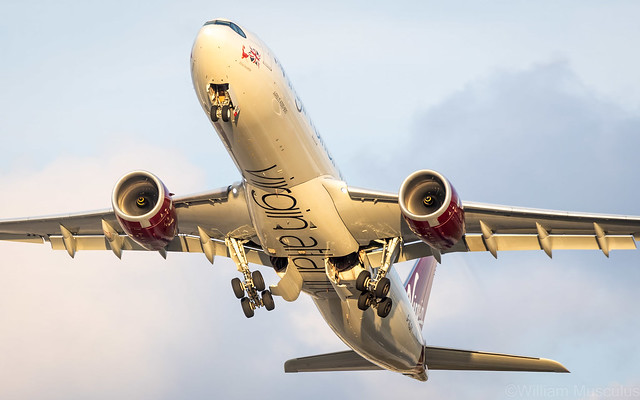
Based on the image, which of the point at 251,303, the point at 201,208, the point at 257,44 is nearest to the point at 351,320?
the point at 251,303

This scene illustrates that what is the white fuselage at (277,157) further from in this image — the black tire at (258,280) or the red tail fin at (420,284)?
the red tail fin at (420,284)

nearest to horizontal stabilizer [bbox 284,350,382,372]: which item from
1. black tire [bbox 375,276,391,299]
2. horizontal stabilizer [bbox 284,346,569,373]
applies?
horizontal stabilizer [bbox 284,346,569,373]

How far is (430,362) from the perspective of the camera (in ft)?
94.9

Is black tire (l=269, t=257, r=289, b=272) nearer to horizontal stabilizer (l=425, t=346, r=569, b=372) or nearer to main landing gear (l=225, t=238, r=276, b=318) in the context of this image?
main landing gear (l=225, t=238, r=276, b=318)

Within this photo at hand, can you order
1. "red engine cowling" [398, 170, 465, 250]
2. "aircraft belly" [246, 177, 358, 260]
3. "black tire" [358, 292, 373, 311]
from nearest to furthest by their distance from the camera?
"red engine cowling" [398, 170, 465, 250] → "aircraft belly" [246, 177, 358, 260] → "black tire" [358, 292, 373, 311]

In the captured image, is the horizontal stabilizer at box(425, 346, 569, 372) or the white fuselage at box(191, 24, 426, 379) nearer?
the white fuselage at box(191, 24, 426, 379)

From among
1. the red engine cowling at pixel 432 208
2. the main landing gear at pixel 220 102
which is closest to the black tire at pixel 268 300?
the red engine cowling at pixel 432 208

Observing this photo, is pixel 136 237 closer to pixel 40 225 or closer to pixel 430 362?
pixel 40 225

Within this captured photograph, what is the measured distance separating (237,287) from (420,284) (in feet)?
34.7

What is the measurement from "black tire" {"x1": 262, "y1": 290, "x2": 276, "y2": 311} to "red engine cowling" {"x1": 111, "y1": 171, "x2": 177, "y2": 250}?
9.07 feet

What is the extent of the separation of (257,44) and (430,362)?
545 inches

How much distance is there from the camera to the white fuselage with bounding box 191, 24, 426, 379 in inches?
722

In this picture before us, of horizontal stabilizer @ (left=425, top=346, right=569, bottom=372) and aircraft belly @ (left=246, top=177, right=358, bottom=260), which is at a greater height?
aircraft belly @ (left=246, top=177, right=358, bottom=260)

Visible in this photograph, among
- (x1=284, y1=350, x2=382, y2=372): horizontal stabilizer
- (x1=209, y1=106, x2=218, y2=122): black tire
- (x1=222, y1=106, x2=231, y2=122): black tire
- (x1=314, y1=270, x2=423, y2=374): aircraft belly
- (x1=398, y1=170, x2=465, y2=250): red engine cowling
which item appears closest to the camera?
(x1=209, y1=106, x2=218, y2=122): black tire
